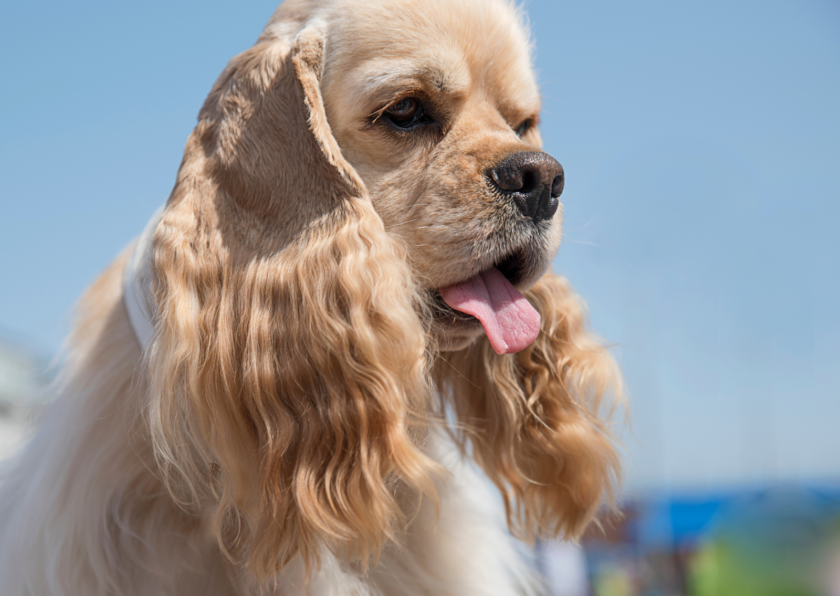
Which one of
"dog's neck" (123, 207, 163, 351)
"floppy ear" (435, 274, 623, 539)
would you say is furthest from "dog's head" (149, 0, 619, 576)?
"floppy ear" (435, 274, 623, 539)

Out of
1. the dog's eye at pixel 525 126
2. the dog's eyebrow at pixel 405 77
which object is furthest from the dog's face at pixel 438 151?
the dog's eye at pixel 525 126

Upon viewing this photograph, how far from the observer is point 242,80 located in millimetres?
1660

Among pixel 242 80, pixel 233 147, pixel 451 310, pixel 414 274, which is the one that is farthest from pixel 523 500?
pixel 242 80

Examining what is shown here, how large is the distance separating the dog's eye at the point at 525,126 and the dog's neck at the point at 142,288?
110cm

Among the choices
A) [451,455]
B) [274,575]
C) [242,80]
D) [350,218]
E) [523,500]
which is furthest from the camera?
[451,455]

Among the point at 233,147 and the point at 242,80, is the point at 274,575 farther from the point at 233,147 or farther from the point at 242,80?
the point at 242,80

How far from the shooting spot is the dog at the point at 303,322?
4.80 feet

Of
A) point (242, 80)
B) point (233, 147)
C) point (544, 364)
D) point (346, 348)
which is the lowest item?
point (544, 364)

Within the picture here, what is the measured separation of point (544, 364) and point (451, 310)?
A: 504 mm

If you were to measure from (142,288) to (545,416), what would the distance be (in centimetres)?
122

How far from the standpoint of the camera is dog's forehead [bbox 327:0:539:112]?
1.64 metres

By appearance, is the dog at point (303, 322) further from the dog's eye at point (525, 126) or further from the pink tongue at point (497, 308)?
the dog's eye at point (525, 126)

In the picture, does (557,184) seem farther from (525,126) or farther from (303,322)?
(303,322)

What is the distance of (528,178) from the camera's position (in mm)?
1623
